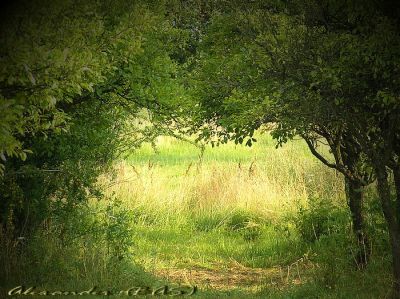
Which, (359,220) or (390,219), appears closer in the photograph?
(390,219)

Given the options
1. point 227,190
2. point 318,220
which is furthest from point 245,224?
point 318,220

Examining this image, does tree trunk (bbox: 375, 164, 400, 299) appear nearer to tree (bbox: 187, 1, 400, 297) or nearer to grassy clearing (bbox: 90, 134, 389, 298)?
tree (bbox: 187, 1, 400, 297)

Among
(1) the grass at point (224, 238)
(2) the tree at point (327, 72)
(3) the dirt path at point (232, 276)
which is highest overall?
(2) the tree at point (327, 72)

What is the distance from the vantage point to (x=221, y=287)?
8.38m

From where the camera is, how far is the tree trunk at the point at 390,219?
615cm

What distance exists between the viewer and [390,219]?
623 cm

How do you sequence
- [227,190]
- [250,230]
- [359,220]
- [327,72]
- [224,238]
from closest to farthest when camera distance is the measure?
[327,72] < [359,220] < [224,238] < [250,230] < [227,190]

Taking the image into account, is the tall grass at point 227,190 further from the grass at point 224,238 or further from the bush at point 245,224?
the bush at point 245,224

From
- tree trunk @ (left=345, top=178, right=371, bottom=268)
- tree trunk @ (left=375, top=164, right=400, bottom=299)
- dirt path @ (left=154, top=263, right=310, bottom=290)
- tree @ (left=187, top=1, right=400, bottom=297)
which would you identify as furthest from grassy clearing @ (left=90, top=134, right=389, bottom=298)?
tree @ (left=187, top=1, right=400, bottom=297)

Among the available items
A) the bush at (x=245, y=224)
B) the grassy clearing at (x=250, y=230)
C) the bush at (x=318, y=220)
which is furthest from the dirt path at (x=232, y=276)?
the bush at (x=245, y=224)

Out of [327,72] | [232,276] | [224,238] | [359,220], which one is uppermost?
[327,72]

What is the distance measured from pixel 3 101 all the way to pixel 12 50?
405 mm

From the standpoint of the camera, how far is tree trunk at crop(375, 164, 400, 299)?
615cm

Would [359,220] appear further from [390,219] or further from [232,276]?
[232,276]
